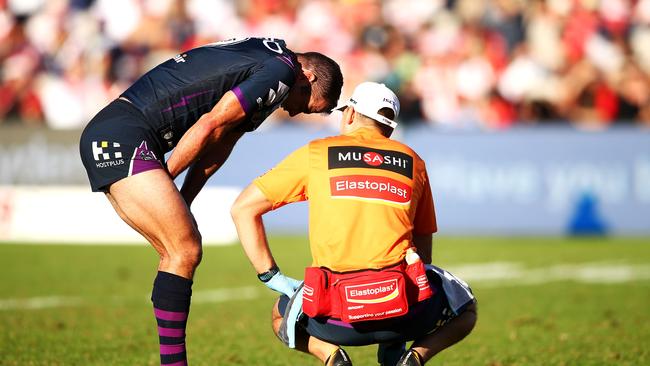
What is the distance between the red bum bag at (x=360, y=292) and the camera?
19.4 ft

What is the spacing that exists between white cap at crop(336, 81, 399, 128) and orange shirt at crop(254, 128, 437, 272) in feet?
0.54

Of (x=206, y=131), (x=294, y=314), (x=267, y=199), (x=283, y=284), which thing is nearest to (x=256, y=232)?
(x=267, y=199)

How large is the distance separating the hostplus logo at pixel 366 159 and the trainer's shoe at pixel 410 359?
3.31 feet

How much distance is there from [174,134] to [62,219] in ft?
38.4

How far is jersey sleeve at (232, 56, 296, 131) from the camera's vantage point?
250 inches

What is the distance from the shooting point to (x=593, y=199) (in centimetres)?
1758

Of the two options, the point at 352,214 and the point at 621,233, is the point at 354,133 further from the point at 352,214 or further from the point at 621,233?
the point at 621,233

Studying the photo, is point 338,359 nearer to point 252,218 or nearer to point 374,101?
point 252,218

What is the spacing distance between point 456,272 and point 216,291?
3.12 meters

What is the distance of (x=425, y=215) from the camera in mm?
6520

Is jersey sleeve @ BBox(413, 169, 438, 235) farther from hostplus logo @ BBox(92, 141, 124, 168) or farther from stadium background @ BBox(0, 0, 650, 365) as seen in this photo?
stadium background @ BBox(0, 0, 650, 365)

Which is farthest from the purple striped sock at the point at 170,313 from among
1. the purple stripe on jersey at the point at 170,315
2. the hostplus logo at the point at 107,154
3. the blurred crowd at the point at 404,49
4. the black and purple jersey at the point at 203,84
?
the blurred crowd at the point at 404,49

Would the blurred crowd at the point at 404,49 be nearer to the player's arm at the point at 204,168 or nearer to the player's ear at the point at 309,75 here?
the player's arm at the point at 204,168

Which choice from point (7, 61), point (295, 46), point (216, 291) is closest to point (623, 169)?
point (295, 46)
